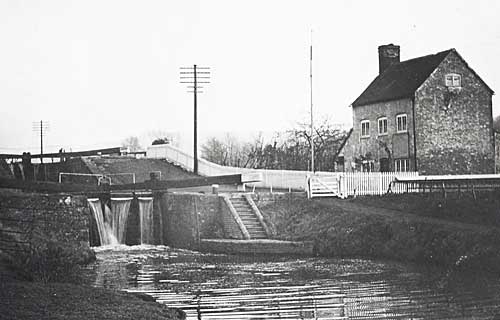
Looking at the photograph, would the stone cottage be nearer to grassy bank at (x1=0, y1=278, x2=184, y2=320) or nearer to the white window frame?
the white window frame

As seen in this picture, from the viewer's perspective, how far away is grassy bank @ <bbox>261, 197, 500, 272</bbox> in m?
15.1

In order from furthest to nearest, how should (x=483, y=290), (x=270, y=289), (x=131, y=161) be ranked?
1. (x=131, y=161)
2. (x=270, y=289)
3. (x=483, y=290)

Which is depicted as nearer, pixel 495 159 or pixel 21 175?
pixel 21 175

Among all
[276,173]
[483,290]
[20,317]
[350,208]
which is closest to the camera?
[20,317]

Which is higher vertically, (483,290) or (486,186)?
(486,186)

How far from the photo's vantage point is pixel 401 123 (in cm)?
3127

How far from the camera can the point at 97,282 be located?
47.4 feet

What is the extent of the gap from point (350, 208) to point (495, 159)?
40.8ft

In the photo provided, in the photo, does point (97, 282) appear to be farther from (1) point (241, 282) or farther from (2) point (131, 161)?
(2) point (131, 161)

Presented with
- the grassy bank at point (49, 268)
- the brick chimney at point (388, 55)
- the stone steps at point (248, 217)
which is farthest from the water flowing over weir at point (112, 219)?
the brick chimney at point (388, 55)

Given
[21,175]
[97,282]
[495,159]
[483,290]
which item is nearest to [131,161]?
[21,175]

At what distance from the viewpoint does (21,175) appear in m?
24.2

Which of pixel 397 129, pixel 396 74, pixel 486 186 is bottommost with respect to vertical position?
pixel 486 186

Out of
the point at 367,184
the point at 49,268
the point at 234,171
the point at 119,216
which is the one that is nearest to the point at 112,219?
the point at 119,216
